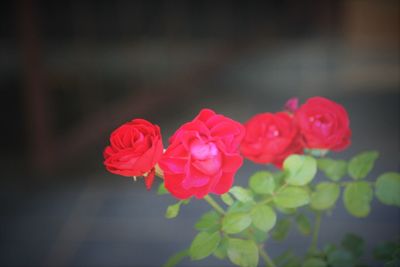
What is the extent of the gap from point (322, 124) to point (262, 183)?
11 cm

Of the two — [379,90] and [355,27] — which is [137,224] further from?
[355,27]

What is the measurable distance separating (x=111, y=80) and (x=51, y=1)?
3.10 feet

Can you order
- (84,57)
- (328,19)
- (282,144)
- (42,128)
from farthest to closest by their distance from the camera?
1. (328,19)
2. (84,57)
3. (42,128)
4. (282,144)

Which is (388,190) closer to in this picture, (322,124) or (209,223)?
(322,124)

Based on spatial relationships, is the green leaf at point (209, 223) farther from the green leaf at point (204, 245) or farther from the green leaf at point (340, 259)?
the green leaf at point (340, 259)

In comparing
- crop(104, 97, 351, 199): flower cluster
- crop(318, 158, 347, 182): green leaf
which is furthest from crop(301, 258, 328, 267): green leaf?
crop(104, 97, 351, 199): flower cluster

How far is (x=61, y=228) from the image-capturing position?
2354 millimetres

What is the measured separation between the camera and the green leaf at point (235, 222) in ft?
1.94

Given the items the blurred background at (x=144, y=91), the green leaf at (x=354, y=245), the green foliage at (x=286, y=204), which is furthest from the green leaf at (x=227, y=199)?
the blurred background at (x=144, y=91)

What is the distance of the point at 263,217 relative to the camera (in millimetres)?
607

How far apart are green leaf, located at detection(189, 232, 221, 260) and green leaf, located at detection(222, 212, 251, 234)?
2 centimetres

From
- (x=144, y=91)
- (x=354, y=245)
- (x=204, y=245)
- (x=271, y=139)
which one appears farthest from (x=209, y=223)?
(x=144, y=91)

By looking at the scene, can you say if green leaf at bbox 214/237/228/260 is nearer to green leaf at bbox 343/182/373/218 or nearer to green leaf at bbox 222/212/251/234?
green leaf at bbox 222/212/251/234

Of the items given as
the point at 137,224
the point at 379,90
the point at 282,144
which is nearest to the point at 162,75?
the point at 379,90
